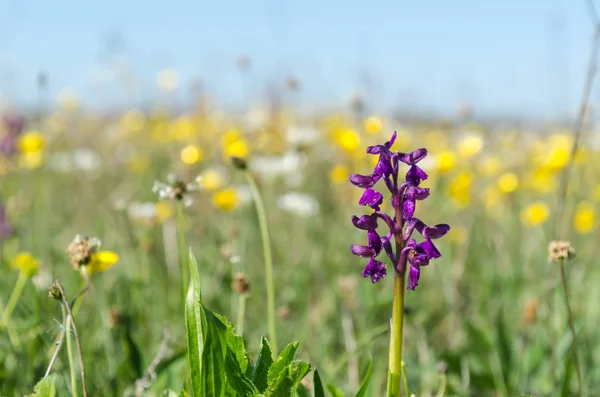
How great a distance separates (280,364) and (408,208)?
367 millimetres

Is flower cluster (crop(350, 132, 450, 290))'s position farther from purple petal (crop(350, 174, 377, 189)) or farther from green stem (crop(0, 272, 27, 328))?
green stem (crop(0, 272, 27, 328))

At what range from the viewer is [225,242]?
3.21 metres

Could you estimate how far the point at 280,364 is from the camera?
112 centimetres

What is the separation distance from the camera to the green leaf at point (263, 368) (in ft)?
3.87

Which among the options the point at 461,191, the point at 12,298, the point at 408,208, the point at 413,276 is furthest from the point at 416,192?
the point at 461,191

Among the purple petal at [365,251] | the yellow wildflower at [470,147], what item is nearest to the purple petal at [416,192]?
the purple petal at [365,251]

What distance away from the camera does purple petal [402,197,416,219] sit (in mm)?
974

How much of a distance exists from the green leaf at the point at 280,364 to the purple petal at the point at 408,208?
1.02 feet

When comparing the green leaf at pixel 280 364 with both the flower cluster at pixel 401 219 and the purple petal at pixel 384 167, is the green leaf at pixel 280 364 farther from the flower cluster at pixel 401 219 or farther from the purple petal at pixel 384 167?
the purple petal at pixel 384 167

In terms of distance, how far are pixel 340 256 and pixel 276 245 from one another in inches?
31.8

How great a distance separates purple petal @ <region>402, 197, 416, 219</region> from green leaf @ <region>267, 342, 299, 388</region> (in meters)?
0.31

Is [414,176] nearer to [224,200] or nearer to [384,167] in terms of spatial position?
[384,167]

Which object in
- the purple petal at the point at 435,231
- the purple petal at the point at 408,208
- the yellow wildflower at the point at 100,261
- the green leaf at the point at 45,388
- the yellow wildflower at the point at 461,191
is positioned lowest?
the yellow wildflower at the point at 461,191

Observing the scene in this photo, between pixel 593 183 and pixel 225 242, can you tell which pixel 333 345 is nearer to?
pixel 225 242
